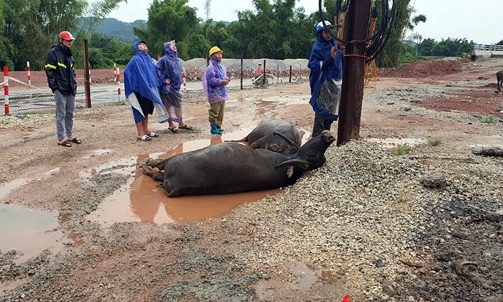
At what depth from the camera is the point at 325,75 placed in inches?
257

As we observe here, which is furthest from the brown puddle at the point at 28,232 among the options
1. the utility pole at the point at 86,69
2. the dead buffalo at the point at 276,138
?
the utility pole at the point at 86,69

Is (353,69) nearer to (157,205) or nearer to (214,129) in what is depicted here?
(157,205)

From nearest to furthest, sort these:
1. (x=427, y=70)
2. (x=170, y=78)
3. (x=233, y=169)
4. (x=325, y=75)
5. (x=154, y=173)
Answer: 1. (x=233, y=169)
2. (x=154, y=173)
3. (x=325, y=75)
4. (x=170, y=78)
5. (x=427, y=70)

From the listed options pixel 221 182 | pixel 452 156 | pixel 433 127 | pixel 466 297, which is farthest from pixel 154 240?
pixel 433 127

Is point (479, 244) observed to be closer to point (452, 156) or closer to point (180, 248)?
point (180, 248)

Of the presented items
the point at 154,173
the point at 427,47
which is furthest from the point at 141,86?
the point at 427,47

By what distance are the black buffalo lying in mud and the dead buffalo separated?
0.71 m

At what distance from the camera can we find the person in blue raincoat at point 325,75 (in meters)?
6.37

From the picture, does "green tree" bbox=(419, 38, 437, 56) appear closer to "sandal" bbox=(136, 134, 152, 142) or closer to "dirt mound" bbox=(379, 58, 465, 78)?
"dirt mound" bbox=(379, 58, 465, 78)

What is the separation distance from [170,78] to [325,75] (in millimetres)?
3711

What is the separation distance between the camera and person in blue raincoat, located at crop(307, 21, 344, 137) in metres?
6.37

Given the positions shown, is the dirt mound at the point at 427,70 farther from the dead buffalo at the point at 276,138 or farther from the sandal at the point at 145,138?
the sandal at the point at 145,138

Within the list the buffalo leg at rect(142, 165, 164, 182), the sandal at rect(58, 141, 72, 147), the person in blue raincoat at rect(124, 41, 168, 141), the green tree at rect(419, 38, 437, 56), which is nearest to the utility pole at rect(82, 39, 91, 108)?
the person in blue raincoat at rect(124, 41, 168, 141)

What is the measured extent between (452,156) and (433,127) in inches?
137
